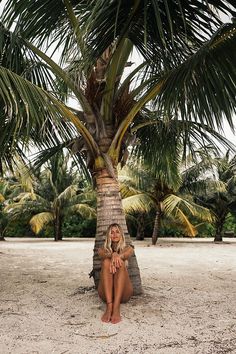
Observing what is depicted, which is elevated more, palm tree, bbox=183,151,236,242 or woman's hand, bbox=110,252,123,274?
palm tree, bbox=183,151,236,242

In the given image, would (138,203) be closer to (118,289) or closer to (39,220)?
(39,220)

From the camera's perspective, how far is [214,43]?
331 centimetres

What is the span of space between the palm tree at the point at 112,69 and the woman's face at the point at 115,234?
545 mm

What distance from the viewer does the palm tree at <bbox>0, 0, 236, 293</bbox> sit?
331 centimetres

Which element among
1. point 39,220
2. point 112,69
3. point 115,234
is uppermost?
point 112,69

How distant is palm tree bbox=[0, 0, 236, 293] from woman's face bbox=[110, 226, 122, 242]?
0.55 m

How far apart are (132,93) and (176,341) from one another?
121 inches

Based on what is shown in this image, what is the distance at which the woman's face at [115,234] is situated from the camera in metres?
4.00

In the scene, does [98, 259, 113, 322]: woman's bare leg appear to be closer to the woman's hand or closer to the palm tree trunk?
the woman's hand

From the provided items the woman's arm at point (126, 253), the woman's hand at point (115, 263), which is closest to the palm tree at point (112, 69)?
the woman's arm at point (126, 253)

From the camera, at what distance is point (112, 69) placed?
444 cm


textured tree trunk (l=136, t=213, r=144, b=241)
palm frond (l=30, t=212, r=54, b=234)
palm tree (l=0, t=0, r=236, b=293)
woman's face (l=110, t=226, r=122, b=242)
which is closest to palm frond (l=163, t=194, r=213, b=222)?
textured tree trunk (l=136, t=213, r=144, b=241)

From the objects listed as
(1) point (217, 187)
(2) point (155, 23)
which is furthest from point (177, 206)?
(2) point (155, 23)

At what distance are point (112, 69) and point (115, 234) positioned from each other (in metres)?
2.02
